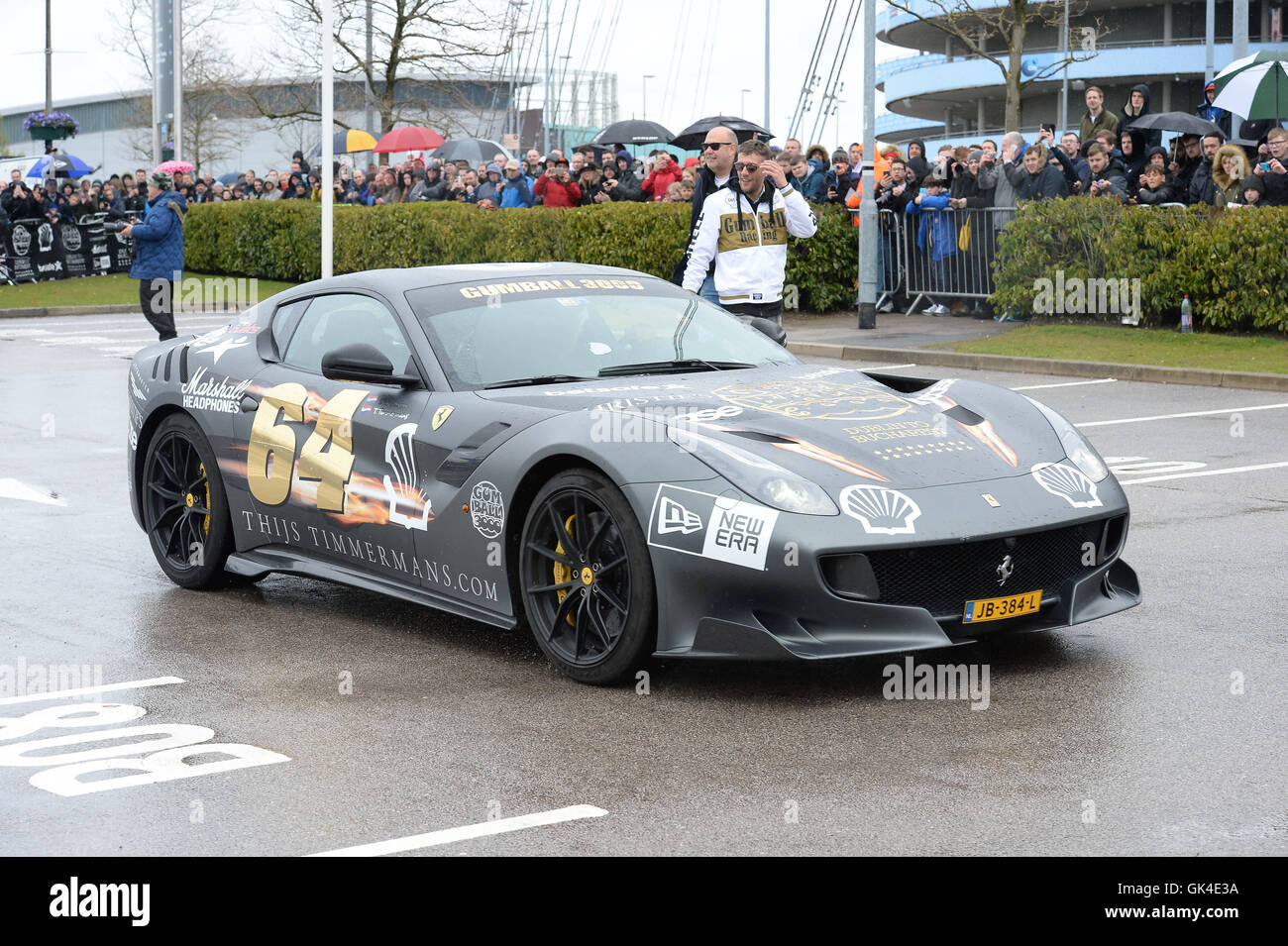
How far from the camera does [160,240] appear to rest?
18578 mm

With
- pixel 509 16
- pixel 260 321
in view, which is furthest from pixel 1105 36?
pixel 260 321

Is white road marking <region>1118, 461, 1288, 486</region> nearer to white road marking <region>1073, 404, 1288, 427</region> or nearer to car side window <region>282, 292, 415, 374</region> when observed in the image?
white road marking <region>1073, 404, 1288, 427</region>

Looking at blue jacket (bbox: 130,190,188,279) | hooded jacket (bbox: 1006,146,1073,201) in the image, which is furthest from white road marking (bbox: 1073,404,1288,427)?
blue jacket (bbox: 130,190,188,279)

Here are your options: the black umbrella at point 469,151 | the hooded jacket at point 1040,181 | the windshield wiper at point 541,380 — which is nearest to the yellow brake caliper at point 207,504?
the windshield wiper at point 541,380

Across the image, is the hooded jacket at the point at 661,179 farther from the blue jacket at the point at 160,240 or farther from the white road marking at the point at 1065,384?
the white road marking at the point at 1065,384

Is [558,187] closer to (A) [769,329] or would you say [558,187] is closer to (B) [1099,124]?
(B) [1099,124]

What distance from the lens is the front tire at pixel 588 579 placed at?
5730mm

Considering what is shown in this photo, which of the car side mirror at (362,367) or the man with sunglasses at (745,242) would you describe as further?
the man with sunglasses at (745,242)

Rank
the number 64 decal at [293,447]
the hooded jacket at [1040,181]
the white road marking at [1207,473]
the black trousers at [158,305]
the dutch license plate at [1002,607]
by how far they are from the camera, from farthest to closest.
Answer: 1. the hooded jacket at [1040,181]
2. the black trousers at [158,305]
3. the white road marking at [1207,473]
4. the number 64 decal at [293,447]
5. the dutch license plate at [1002,607]

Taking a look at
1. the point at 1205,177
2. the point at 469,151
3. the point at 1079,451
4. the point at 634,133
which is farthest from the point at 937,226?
the point at 469,151

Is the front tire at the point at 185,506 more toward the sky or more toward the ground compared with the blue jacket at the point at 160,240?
more toward the ground

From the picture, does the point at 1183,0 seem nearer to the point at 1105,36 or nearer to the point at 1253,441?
the point at 1105,36

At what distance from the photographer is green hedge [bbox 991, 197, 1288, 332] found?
57.6ft

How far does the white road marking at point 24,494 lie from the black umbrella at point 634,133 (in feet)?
62.1
